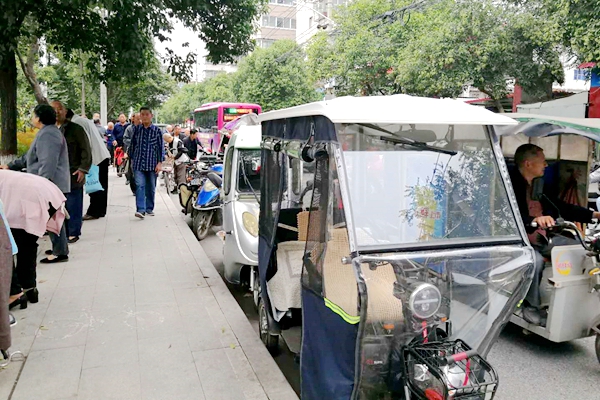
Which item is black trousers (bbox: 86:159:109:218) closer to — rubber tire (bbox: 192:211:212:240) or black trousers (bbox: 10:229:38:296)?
rubber tire (bbox: 192:211:212:240)

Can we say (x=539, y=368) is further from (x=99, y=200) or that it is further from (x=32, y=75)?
(x=32, y=75)

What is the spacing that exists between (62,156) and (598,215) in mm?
5826

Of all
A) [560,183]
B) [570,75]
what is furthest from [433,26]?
[560,183]

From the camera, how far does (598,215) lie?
5.18 meters

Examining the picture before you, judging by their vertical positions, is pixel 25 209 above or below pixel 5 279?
above

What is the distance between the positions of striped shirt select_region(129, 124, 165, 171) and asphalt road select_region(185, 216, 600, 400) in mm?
4409

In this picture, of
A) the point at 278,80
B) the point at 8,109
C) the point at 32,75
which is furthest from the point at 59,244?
the point at 278,80

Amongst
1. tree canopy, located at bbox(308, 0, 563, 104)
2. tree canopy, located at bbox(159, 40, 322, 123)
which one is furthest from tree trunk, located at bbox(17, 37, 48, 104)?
tree canopy, located at bbox(159, 40, 322, 123)

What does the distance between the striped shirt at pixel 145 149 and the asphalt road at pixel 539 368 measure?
4.41 meters

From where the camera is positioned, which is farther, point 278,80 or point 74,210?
point 278,80

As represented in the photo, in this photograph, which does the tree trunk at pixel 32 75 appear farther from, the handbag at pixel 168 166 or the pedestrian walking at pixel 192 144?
the pedestrian walking at pixel 192 144

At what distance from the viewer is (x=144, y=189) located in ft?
29.5

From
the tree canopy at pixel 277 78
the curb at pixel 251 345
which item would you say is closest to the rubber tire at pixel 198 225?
the curb at pixel 251 345

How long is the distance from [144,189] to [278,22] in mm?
64186
